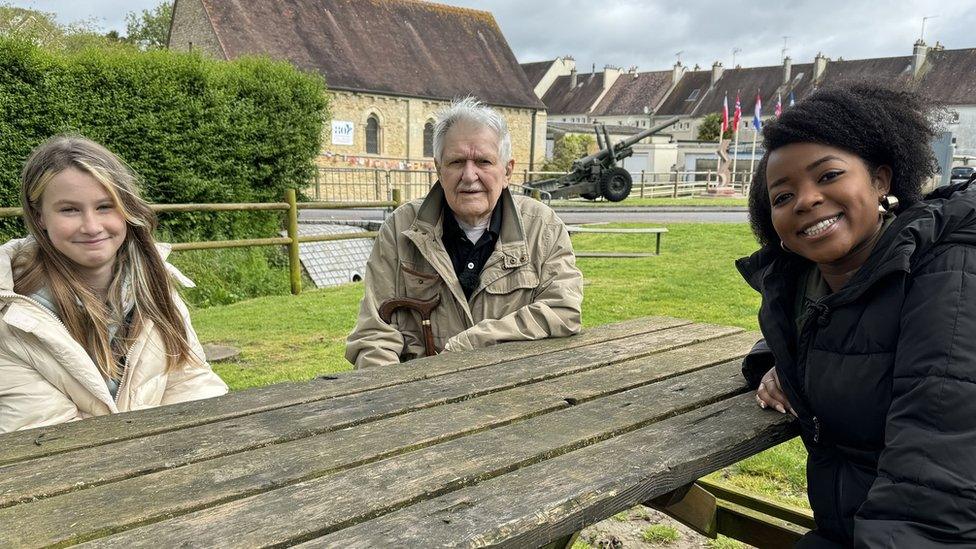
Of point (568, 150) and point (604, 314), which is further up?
point (568, 150)

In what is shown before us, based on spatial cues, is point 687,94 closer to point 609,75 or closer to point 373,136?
point 609,75

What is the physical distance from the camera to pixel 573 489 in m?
1.39

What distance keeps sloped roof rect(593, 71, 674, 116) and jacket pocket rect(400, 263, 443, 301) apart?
194 ft

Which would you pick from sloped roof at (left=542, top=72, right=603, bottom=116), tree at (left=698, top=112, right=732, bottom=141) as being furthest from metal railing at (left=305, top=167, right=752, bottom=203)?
sloped roof at (left=542, top=72, right=603, bottom=116)

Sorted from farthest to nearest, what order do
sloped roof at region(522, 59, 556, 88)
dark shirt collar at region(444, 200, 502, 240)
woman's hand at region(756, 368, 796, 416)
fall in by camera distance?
sloped roof at region(522, 59, 556, 88)
dark shirt collar at region(444, 200, 502, 240)
woman's hand at region(756, 368, 796, 416)

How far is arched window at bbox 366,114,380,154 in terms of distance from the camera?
32669 mm

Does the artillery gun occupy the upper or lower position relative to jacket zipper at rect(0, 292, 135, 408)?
upper

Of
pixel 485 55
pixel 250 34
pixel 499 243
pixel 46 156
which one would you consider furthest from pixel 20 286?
pixel 485 55

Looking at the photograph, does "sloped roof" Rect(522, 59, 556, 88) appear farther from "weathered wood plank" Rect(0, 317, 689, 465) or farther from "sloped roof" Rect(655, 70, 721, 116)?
"weathered wood plank" Rect(0, 317, 689, 465)

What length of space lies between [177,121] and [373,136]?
910 inches

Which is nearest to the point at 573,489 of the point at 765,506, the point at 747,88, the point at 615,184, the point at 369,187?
the point at 765,506

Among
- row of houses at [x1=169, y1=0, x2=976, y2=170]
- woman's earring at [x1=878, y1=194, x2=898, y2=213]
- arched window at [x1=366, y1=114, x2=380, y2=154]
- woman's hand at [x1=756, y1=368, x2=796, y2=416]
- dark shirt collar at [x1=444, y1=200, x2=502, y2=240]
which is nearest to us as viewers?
woman's earring at [x1=878, y1=194, x2=898, y2=213]

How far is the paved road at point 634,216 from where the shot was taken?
16500mm

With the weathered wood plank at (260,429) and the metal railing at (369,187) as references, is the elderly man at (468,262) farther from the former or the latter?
the metal railing at (369,187)
